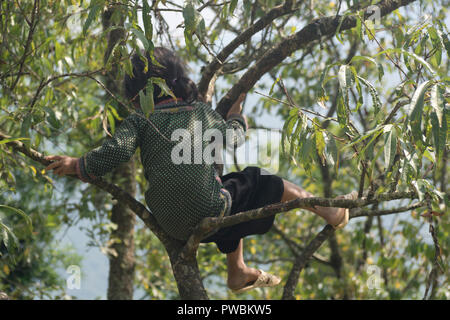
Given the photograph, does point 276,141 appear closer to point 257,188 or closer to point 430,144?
point 257,188

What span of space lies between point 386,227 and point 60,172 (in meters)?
4.14

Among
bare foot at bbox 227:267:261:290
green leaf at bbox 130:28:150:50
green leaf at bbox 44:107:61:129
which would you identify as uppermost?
green leaf at bbox 130:28:150:50

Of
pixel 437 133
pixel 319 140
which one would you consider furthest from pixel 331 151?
pixel 437 133

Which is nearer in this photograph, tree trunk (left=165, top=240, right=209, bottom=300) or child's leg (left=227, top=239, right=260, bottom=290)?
tree trunk (left=165, top=240, right=209, bottom=300)

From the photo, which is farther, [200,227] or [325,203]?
[200,227]

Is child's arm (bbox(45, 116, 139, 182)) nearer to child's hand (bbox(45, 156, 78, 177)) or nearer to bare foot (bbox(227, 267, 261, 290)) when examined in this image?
child's hand (bbox(45, 156, 78, 177))

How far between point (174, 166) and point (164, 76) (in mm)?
399

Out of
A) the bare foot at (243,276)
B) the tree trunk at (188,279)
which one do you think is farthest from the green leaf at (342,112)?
the bare foot at (243,276)

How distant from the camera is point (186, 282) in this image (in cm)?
200

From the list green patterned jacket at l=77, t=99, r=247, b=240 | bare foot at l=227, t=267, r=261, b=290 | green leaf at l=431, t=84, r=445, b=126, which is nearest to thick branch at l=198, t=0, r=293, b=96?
green patterned jacket at l=77, t=99, r=247, b=240

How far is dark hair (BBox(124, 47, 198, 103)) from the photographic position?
86.7 inches

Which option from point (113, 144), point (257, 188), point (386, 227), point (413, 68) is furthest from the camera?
point (386, 227)
